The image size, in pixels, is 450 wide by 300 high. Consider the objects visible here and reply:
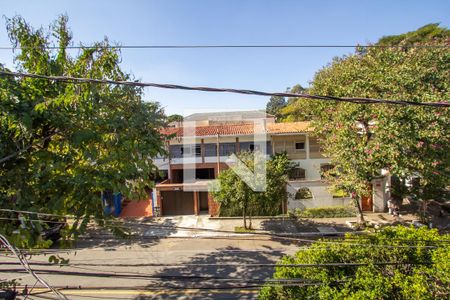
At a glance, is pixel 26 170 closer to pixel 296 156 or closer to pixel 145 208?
pixel 145 208

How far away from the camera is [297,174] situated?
20.0 metres

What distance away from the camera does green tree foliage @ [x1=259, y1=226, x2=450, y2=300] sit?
18.0 feet

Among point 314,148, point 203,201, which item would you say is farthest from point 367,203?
point 203,201

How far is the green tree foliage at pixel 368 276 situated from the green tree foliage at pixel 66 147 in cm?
383

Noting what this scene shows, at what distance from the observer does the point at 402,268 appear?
649 centimetres

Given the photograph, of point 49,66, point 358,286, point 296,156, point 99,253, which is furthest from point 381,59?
point 99,253

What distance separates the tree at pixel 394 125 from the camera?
1082cm

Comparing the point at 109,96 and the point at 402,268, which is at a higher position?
the point at 109,96

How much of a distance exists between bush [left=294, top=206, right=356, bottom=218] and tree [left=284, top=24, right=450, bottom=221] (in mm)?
3100

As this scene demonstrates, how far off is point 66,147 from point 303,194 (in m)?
14.4

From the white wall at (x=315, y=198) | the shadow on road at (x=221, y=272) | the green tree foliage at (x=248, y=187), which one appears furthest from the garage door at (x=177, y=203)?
the white wall at (x=315, y=198)

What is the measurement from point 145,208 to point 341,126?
14.4m

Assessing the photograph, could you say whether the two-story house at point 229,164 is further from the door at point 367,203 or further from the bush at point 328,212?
the bush at point 328,212

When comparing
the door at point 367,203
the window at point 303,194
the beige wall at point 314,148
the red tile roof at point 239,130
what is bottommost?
the door at point 367,203
